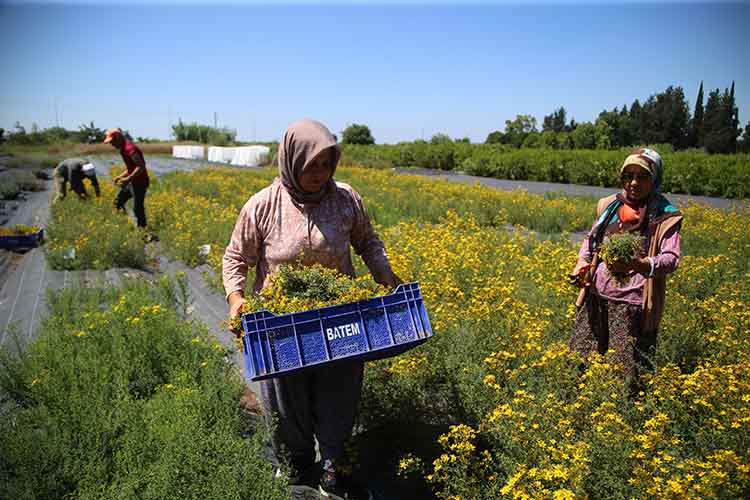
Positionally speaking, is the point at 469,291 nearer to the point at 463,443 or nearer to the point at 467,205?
the point at 463,443

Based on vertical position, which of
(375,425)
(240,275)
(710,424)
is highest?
(240,275)

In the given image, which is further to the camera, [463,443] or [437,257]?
[437,257]

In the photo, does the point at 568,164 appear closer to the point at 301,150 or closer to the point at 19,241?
the point at 19,241

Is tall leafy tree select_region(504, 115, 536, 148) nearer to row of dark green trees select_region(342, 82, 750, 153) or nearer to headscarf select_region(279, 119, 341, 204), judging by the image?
row of dark green trees select_region(342, 82, 750, 153)

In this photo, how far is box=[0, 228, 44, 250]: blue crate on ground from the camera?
29.8 feet

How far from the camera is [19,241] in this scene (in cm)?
912

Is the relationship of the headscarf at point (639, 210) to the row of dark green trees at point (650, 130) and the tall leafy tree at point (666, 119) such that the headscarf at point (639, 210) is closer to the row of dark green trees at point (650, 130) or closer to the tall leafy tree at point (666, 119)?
the row of dark green trees at point (650, 130)

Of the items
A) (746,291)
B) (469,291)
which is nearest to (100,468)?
(469,291)

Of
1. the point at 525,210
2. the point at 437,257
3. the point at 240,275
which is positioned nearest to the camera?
the point at 240,275

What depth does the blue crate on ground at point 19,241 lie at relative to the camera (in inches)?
357

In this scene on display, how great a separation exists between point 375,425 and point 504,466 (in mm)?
1090

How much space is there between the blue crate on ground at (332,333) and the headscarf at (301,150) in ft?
2.11

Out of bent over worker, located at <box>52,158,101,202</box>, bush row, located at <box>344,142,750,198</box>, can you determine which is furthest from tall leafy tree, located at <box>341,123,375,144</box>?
bent over worker, located at <box>52,158,101,202</box>

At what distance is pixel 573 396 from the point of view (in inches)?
126
